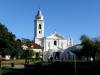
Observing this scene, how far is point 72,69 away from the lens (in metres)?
21.9

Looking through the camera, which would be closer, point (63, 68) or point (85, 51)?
point (63, 68)

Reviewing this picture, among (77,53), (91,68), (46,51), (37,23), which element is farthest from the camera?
(37,23)

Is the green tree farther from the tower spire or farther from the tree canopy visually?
the tower spire

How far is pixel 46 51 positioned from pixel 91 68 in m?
83.5

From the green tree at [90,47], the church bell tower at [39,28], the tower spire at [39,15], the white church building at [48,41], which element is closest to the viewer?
the green tree at [90,47]

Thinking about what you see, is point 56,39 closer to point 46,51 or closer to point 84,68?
point 46,51

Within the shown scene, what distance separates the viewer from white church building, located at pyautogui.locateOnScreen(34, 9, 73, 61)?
10556cm

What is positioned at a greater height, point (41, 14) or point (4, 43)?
point (41, 14)

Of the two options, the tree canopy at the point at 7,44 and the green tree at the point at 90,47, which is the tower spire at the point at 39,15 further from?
the green tree at the point at 90,47

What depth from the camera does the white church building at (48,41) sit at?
106m

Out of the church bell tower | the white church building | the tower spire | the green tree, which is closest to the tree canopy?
the green tree

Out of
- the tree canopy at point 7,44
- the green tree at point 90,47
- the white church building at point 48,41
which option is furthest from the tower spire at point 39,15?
the green tree at point 90,47

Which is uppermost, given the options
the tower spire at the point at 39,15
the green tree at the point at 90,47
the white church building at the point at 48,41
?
the tower spire at the point at 39,15

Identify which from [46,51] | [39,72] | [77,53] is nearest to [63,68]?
[39,72]
